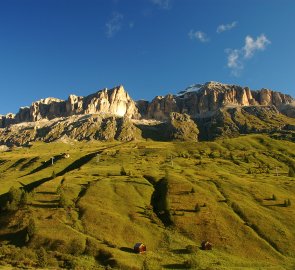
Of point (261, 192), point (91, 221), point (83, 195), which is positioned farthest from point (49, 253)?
point (261, 192)

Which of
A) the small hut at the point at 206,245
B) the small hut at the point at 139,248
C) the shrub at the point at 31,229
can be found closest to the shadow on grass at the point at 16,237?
the shrub at the point at 31,229

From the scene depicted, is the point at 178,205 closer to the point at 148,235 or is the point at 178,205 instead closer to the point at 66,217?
the point at 148,235

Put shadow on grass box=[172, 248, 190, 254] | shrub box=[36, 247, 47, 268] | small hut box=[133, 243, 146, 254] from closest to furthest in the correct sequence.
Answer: shrub box=[36, 247, 47, 268]
small hut box=[133, 243, 146, 254]
shadow on grass box=[172, 248, 190, 254]

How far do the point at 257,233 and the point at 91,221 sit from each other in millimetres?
55133

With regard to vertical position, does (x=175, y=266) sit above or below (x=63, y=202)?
below

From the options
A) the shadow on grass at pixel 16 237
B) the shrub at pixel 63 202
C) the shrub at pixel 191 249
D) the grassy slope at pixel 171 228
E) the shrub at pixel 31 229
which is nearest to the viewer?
the grassy slope at pixel 171 228

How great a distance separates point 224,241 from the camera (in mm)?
116625

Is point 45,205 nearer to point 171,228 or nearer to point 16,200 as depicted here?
point 16,200

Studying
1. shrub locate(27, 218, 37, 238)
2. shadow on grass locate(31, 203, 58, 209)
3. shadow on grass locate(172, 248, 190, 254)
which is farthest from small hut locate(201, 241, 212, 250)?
shadow on grass locate(31, 203, 58, 209)

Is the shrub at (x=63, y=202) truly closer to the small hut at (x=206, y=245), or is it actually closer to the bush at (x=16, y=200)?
the bush at (x=16, y=200)

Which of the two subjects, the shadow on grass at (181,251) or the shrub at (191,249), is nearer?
the shadow on grass at (181,251)

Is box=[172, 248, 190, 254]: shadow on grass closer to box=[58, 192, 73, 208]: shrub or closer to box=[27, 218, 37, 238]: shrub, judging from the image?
box=[27, 218, 37, 238]: shrub

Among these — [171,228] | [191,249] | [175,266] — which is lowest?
[175,266]

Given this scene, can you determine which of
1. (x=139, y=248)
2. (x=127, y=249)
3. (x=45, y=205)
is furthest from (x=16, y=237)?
(x=139, y=248)
